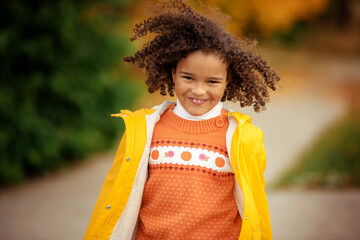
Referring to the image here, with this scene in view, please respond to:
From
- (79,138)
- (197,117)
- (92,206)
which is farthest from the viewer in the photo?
(79,138)

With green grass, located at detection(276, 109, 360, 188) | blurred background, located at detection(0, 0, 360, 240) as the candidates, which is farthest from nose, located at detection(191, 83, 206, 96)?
green grass, located at detection(276, 109, 360, 188)

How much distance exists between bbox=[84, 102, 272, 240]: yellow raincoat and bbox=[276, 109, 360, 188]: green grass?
12.1 ft

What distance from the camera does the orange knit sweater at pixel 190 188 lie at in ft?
6.84

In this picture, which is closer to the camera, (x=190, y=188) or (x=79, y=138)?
(x=190, y=188)

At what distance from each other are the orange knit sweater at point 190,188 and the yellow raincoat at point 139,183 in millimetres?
55

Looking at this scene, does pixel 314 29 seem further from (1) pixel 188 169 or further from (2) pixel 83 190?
(1) pixel 188 169

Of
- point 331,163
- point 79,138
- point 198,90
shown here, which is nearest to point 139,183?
point 198,90

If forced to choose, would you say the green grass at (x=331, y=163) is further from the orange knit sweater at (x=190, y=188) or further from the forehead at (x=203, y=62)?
the forehead at (x=203, y=62)

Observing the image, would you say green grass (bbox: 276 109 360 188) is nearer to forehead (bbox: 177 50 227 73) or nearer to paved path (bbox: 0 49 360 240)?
paved path (bbox: 0 49 360 240)

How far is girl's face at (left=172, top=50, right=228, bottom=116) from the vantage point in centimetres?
209

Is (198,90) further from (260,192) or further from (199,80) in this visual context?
(260,192)

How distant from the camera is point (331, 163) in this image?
592cm

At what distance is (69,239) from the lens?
13.3 ft

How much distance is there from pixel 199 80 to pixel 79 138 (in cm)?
408
